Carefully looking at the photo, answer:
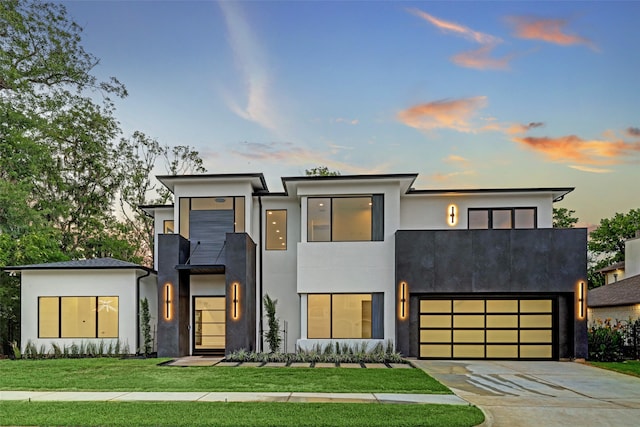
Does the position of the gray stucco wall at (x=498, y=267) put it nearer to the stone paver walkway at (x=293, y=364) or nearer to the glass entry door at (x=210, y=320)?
the stone paver walkway at (x=293, y=364)

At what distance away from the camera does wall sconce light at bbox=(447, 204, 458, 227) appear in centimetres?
1912

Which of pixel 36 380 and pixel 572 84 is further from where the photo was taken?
pixel 572 84

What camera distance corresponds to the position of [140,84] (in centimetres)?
2255

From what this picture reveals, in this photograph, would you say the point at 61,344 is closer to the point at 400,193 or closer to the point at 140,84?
the point at 140,84

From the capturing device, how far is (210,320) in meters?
19.3

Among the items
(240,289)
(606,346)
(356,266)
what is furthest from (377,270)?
(606,346)

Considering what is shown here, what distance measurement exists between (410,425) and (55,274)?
15865 mm

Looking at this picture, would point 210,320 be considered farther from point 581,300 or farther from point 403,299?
point 581,300

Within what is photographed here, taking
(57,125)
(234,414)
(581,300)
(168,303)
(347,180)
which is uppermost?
(57,125)

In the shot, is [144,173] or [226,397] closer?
[226,397]

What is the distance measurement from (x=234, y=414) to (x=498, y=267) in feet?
38.4

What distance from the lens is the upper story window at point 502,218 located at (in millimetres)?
18750

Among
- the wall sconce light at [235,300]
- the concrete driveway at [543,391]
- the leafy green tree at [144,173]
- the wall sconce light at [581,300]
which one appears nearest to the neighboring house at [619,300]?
the wall sconce light at [581,300]

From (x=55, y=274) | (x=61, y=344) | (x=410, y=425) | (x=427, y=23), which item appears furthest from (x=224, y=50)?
(x=410, y=425)
